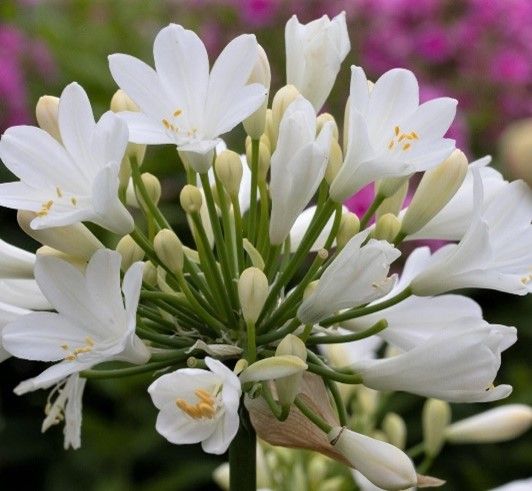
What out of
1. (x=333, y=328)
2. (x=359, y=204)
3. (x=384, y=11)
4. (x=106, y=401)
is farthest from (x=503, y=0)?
(x=333, y=328)

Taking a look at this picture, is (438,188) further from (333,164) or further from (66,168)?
(66,168)

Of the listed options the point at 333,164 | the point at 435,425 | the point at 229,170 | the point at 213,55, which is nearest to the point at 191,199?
the point at 229,170

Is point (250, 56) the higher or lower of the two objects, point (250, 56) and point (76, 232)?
the higher

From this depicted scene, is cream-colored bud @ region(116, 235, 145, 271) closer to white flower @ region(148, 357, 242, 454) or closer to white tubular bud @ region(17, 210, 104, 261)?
white tubular bud @ region(17, 210, 104, 261)

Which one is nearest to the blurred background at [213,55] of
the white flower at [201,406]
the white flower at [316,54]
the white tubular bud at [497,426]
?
the white tubular bud at [497,426]

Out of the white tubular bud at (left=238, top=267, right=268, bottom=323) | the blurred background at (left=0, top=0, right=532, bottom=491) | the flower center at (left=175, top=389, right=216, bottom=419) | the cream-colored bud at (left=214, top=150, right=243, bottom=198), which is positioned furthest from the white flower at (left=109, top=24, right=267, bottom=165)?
the blurred background at (left=0, top=0, right=532, bottom=491)

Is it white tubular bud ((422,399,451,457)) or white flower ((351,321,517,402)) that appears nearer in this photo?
white flower ((351,321,517,402))

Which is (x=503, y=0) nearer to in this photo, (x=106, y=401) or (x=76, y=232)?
(x=106, y=401)

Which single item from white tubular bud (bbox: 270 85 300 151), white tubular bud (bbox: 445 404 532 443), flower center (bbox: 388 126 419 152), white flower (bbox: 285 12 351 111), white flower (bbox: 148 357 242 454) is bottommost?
white tubular bud (bbox: 445 404 532 443)
